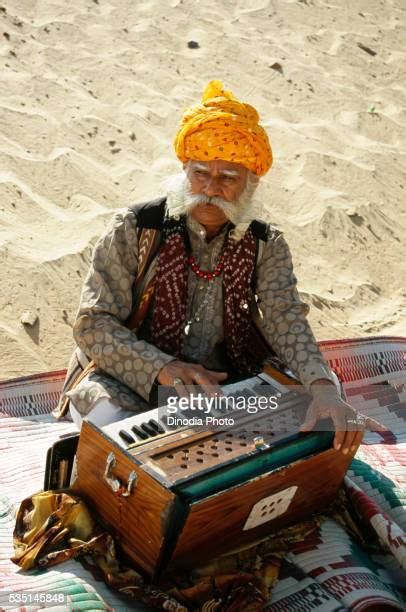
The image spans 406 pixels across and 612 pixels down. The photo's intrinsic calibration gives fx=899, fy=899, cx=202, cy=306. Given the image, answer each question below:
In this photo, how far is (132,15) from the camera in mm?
8609

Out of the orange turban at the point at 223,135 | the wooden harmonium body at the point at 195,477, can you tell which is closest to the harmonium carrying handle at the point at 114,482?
the wooden harmonium body at the point at 195,477

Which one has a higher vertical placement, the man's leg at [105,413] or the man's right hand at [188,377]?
the man's right hand at [188,377]

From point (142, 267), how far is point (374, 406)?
1.68m

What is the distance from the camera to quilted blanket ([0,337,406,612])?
108 inches

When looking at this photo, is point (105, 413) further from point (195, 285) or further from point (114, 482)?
point (195, 285)

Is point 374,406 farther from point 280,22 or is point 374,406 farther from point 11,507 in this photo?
point 280,22

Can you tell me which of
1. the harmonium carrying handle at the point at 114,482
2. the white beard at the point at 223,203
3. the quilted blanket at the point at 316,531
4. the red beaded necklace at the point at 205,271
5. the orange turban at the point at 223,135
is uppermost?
the orange turban at the point at 223,135

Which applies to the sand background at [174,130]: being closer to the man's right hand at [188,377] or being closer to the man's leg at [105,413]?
the man's leg at [105,413]

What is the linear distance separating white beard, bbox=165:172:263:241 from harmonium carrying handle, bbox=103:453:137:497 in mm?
1078

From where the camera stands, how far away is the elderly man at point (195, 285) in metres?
3.30

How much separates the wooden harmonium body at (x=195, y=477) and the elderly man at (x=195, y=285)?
0.29 meters

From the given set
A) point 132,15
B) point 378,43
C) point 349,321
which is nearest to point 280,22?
point 378,43

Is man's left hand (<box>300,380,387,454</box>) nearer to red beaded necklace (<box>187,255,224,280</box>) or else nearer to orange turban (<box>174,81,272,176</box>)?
red beaded necklace (<box>187,255,224,280</box>)

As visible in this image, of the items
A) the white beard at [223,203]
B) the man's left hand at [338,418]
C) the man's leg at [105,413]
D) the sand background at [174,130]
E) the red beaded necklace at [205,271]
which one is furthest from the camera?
the sand background at [174,130]
